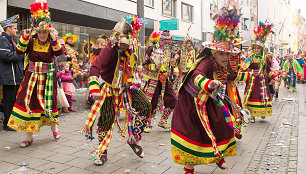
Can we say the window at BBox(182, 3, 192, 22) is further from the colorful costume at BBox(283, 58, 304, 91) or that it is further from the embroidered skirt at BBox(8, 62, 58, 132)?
the embroidered skirt at BBox(8, 62, 58, 132)

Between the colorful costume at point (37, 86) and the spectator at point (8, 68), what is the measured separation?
1.11 meters

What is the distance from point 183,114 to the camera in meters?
3.64

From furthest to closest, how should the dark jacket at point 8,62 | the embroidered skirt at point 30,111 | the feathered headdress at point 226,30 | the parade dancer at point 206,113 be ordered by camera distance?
the dark jacket at point 8,62 → the embroidered skirt at point 30,111 → the feathered headdress at point 226,30 → the parade dancer at point 206,113

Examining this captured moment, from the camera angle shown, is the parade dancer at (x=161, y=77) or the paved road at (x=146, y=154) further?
the parade dancer at (x=161, y=77)

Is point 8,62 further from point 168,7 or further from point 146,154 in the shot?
point 168,7

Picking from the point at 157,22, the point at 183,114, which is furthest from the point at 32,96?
the point at 157,22

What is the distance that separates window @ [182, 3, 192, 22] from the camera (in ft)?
86.2

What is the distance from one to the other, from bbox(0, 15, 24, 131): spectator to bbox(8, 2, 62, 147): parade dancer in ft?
3.62

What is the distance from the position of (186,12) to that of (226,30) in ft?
78.8

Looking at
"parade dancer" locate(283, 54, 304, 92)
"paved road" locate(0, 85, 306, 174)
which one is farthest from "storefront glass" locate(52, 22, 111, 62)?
"parade dancer" locate(283, 54, 304, 92)

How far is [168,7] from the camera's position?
23953 millimetres

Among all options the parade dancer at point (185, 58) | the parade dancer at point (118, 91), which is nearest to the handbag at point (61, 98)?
the parade dancer at point (185, 58)

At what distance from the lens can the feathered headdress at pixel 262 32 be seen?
279 inches

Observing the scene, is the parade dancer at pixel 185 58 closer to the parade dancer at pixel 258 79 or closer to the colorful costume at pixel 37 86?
the parade dancer at pixel 258 79
